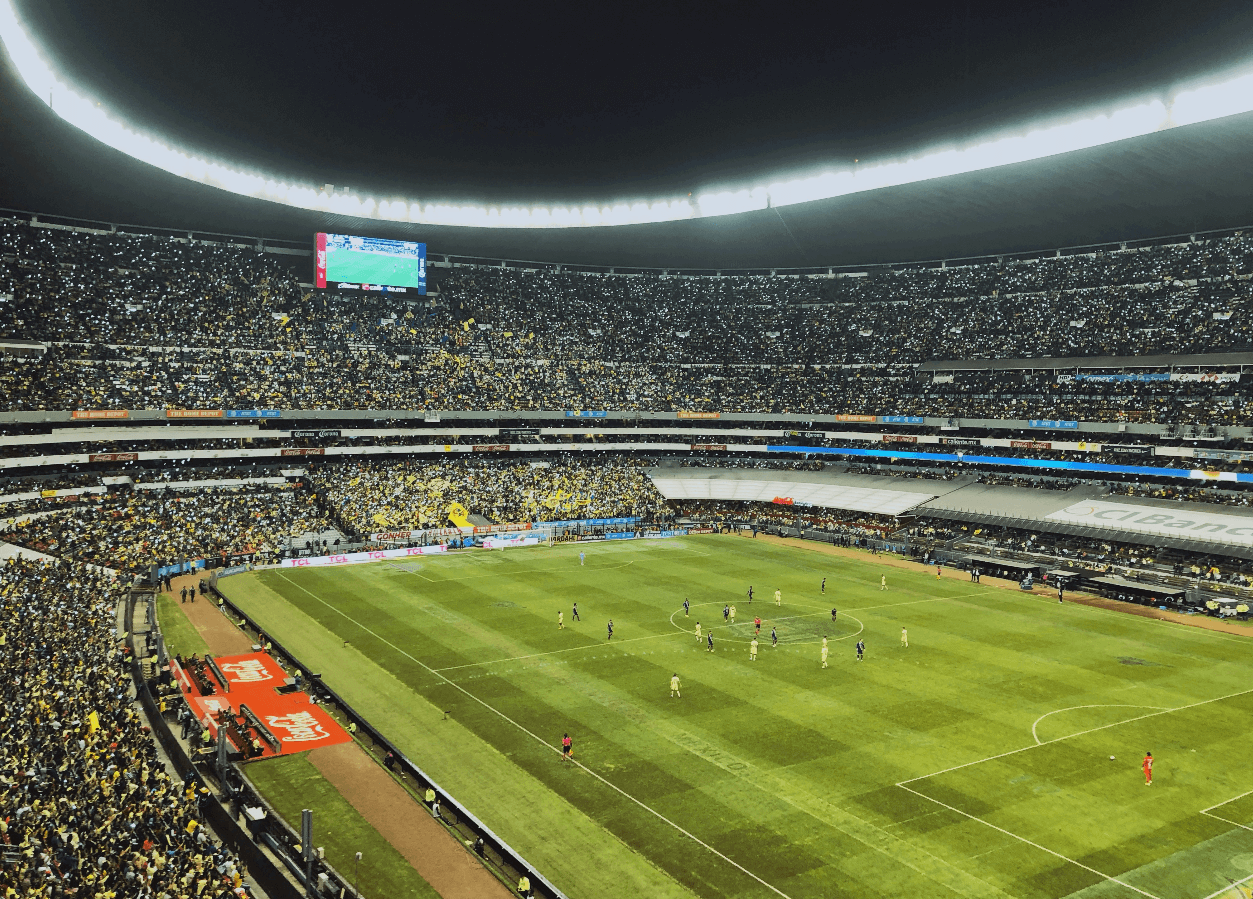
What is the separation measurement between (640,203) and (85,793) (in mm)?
76825

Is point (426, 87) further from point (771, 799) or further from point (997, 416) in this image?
point (997, 416)

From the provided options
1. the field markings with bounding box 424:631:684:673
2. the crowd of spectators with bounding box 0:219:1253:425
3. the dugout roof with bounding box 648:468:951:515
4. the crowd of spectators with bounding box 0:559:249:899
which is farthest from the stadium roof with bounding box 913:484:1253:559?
the crowd of spectators with bounding box 0:559:249:899

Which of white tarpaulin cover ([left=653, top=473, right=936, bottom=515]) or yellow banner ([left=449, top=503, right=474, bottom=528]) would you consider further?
white tarpaulin cover ([left=653, top=473, right=936, bottom=515])

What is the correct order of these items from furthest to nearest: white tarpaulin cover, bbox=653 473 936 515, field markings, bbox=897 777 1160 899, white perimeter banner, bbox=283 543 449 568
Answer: white tarpaulin cover, bbox=653 473 936 515 < white perimeter banner, bbox=283 543 449 568 < field markings, bbox=897 777 1160 899

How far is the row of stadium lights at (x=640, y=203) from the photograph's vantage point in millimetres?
51125

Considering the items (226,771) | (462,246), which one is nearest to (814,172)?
(462,246)

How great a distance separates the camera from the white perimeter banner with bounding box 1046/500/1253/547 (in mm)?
58406

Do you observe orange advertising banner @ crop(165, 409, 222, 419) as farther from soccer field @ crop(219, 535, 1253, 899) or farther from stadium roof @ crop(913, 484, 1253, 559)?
stadium roof @ crop(913, 484, 1253, 559)

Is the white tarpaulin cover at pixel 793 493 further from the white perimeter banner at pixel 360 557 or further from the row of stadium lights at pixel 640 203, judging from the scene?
Result: the white perimeter banner at pixel 360 557

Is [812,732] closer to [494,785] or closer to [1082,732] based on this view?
[1082,732]

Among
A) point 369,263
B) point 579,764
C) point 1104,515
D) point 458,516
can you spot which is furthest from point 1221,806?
point 369,263

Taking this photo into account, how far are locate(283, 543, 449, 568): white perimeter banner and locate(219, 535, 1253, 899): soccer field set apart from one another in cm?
703

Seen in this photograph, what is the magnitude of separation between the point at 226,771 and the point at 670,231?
73.4m

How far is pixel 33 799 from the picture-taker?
19531mm
